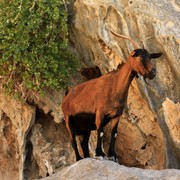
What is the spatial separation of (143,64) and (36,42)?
2.73 meters

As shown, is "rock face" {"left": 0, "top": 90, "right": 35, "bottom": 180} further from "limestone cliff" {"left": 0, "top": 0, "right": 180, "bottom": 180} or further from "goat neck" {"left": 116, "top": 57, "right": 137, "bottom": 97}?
"goat neck" {"left": 116, "top": 57, "right": 137, "bottom": 97}

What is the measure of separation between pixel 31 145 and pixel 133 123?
6.84 ft

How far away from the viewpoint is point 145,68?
25.7 feet

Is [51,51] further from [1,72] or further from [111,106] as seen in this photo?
[111,106]

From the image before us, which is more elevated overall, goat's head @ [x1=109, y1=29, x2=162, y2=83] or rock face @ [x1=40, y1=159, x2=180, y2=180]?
goat's head @ [x1=109, y1=29, x2=162, y2=83]

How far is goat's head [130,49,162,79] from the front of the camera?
7807mm

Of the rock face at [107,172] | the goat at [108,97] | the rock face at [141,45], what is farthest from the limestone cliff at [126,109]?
the rock face at [107,172]

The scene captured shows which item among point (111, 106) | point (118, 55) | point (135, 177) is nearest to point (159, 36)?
point (118, 55)

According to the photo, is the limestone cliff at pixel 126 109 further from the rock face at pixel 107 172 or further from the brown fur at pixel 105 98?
the rock face at pixel 107 172

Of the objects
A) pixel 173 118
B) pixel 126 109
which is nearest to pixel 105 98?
pixel 173 118

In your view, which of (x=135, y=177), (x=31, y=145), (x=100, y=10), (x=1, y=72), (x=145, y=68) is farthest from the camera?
(x=31, y=145)

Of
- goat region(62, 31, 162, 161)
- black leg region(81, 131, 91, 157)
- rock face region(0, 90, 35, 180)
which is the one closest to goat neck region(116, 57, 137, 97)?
goat region(62, 31, 162, 161)

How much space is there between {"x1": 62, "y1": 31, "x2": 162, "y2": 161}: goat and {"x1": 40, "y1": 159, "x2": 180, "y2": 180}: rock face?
47cm

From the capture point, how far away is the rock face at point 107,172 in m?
7.15
